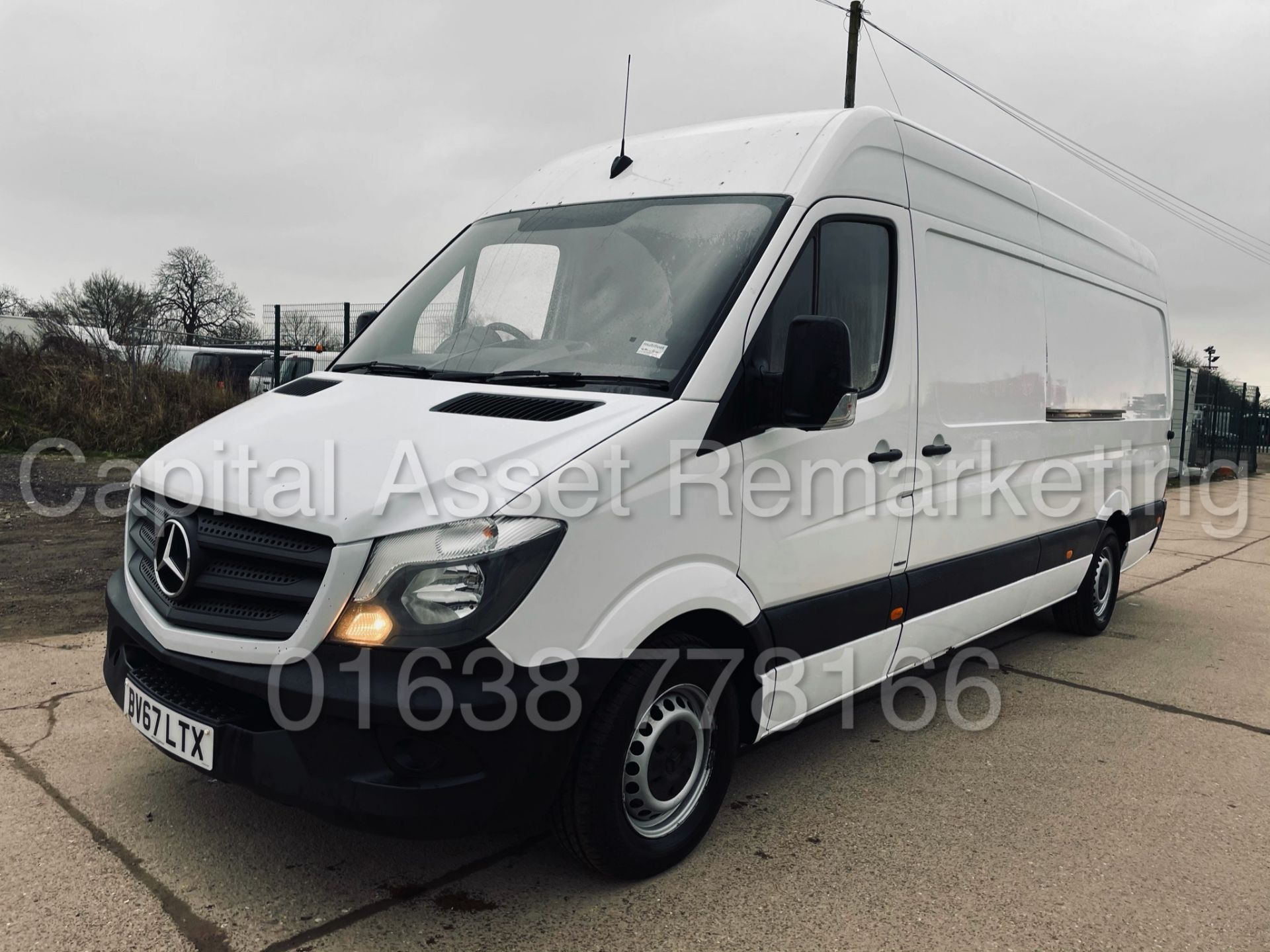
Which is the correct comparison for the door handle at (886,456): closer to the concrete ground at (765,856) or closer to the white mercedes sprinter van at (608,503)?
the white mercedes sprinter van at (608,503)

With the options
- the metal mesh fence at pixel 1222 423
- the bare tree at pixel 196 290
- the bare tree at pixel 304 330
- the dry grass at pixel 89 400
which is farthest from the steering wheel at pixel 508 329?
the bare tree at pixel 196 290

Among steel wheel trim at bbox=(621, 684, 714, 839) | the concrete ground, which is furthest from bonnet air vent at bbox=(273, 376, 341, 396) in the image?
steel wheel trim at bbox=(621, 684, 714, 839)

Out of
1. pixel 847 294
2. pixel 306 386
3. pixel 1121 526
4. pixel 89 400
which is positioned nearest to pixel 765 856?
pixel 847 294

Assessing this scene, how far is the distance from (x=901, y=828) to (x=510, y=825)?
154cm

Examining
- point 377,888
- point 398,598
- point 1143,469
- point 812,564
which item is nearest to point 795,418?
point 812,564

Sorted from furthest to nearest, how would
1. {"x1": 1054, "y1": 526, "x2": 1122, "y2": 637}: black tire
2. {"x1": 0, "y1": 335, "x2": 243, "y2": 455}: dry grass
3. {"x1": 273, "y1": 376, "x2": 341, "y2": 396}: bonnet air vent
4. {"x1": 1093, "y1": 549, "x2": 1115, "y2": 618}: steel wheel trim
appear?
{"x1": 0, "y1": 335, "x2": 243, "y2": 455}: dry grass
{"x1": 1093, "y1": 549, "x2": 1115, "y2": 618}: steel wheel trim
{"x1": 1054, "y1": 526, "x2": 1122, "y2": 637}: black tire
{"x1": 273, "y1": 376, "x2": 341, "y2": 396}: bonnet air vent

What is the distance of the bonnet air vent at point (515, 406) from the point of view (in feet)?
10.1

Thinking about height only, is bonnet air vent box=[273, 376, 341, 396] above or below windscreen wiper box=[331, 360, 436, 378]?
below

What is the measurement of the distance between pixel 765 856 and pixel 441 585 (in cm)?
152

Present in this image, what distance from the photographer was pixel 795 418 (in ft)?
10.7

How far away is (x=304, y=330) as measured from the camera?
1397cm

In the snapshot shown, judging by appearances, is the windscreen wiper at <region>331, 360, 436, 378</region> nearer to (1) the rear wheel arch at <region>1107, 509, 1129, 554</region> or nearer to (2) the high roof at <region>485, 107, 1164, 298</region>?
(2) the high roof at <region>485, 107, 1164, 298</region>

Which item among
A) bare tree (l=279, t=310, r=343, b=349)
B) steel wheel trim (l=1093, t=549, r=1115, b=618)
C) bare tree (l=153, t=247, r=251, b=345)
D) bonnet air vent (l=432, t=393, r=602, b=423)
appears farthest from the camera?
bare tree (l=153, t=247, r=251, b=345)

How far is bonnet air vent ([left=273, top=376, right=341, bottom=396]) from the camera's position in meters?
3.75
